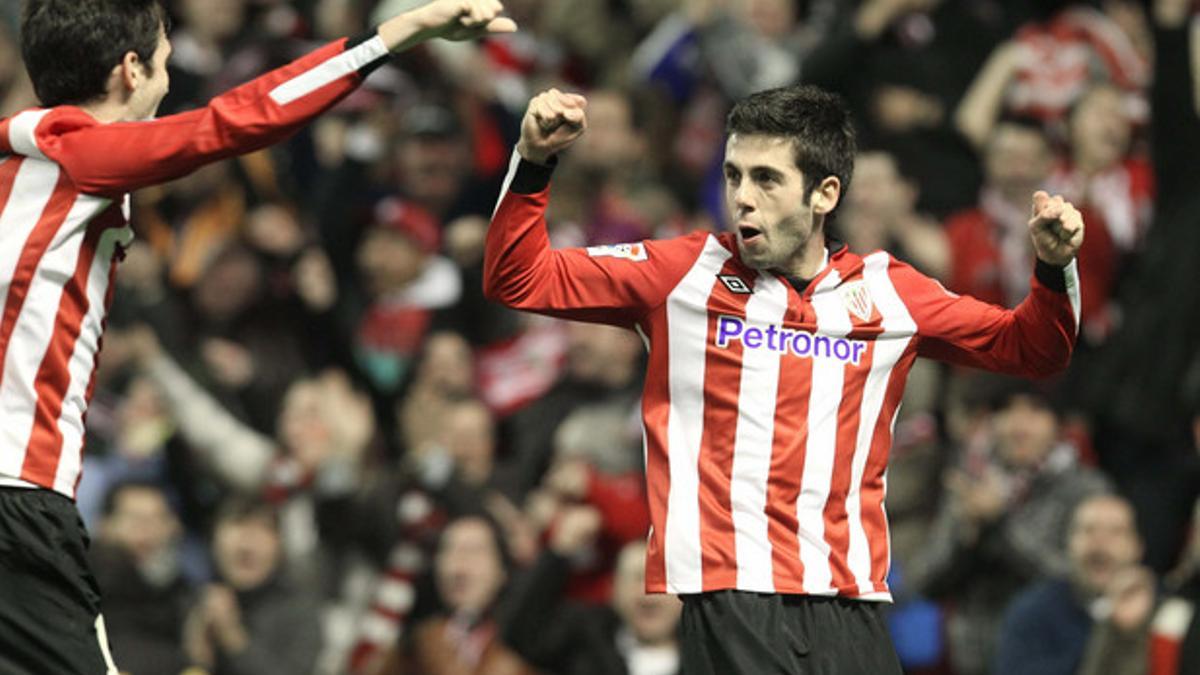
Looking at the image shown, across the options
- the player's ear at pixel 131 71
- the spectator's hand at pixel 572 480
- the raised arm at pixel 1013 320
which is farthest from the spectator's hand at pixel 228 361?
the raised arm at pixel 1013 320

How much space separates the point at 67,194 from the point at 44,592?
98 cm

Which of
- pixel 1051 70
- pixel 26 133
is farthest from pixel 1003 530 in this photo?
pixel 26 133

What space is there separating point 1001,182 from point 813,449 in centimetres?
549

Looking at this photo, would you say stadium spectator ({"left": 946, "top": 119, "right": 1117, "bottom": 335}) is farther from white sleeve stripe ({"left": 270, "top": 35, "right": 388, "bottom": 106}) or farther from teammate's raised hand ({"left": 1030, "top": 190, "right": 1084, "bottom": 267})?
white sleeve stripe ({"left": 270, "top": 35, "right": 388, "bottom": 106})

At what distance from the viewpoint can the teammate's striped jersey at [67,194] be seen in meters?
5.64

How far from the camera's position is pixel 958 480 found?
32.5 feet

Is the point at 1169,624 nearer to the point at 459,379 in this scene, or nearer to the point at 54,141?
the point at 459,379

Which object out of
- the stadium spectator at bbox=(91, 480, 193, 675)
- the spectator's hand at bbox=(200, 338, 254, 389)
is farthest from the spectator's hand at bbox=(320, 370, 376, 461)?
the stadium spectator at bbox=(91, 480, 193, 675)

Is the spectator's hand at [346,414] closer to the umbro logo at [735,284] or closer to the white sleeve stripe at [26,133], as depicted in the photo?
the umbro logo at [735,284]

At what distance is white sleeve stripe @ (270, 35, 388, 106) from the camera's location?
5680mm

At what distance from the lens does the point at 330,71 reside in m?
5.71

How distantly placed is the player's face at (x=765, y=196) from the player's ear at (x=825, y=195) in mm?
40

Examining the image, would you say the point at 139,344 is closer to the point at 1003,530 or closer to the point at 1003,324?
the point at 1003,530

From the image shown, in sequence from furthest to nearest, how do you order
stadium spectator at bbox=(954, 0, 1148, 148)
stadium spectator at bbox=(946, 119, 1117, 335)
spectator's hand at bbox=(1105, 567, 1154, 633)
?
stadium spectator at bbox=(954, 0, 1148, 148) → stadium spectator at bbox=(946, 119, 1117, 335) → spectator's hand at bbox=(1105, 567, 1154, 633)
